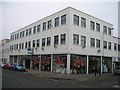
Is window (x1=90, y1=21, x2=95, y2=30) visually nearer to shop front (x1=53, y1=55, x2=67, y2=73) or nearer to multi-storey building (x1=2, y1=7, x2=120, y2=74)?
multi-storey building (x1=2, y1=7, x2=120, y2=74)

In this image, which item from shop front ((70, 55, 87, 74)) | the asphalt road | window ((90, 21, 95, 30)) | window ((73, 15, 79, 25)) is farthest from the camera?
window ((90, 21, 95, 30))

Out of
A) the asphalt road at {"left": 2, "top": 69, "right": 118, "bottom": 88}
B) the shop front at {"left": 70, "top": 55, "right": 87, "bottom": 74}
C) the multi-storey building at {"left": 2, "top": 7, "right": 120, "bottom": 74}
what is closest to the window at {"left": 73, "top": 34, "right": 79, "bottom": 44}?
the multi-storey building at {"left": 2, "top": 7, "right": 120, "bottom": 74}

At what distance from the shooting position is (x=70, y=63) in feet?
78.1

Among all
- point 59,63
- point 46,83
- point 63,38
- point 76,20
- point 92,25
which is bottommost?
point 46,83

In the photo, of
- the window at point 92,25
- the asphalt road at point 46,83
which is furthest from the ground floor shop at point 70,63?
the asphalt road at point 46,83

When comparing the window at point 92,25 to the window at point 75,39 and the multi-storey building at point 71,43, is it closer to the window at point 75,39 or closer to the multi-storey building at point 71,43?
the multi-storey building at point 71,43

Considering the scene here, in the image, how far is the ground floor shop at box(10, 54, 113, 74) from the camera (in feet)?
79.5

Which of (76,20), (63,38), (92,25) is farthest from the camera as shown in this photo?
(92,25)

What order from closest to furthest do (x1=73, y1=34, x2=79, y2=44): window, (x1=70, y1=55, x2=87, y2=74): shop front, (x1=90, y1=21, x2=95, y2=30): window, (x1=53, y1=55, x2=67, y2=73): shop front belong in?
(x1=70, y1=55, x2=87, y2=74): shop front < (x1=53, y1=55, x2=67, y2=73): shop front < (x1=73, y1=34, x2=79, y2=44): window < (x1=90, y1=21, x2=95, y2=30): window

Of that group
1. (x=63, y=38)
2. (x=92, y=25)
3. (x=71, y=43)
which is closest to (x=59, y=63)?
(x=71, y=43)

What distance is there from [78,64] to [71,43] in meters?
4.03

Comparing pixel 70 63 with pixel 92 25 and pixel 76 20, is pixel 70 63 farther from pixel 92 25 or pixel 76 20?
pixel 92 25

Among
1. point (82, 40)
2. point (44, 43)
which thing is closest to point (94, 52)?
point (82, 40)

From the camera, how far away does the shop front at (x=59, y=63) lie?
2448cm
